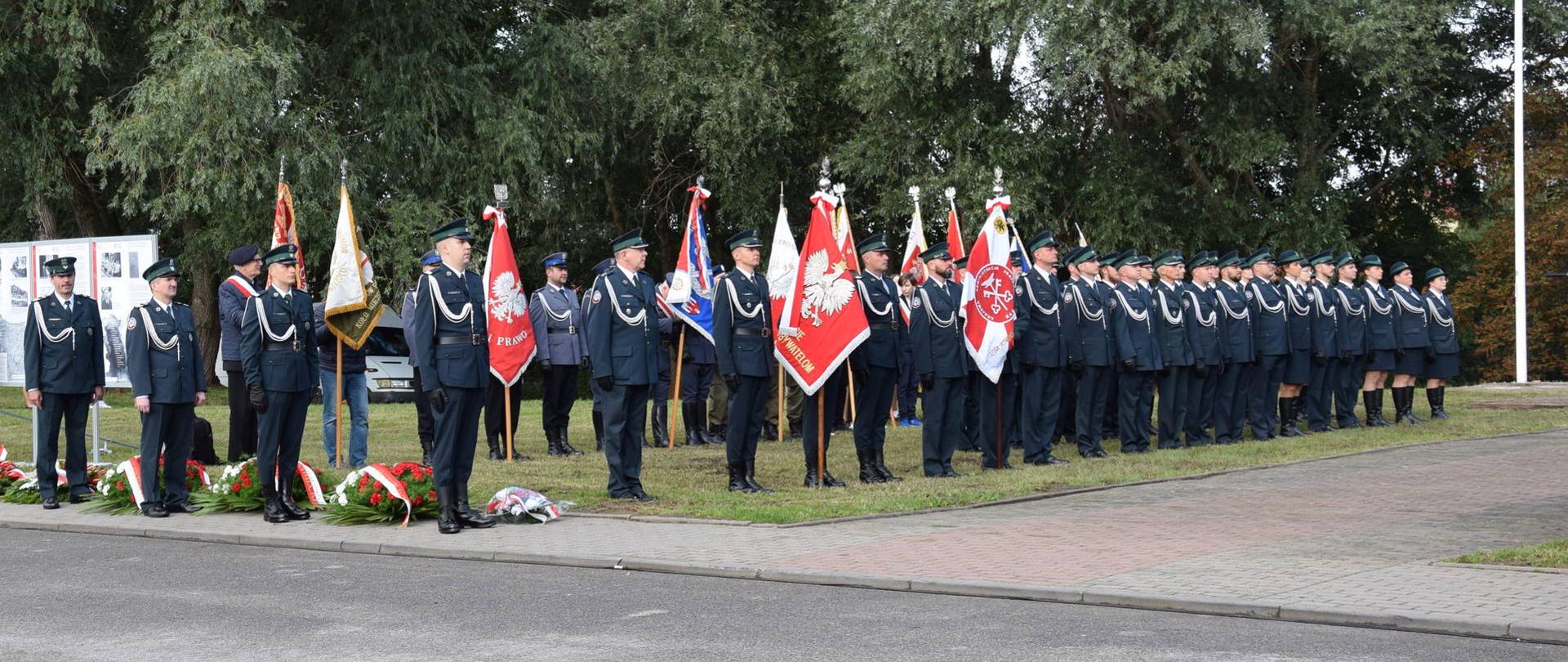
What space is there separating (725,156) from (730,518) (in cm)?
1945

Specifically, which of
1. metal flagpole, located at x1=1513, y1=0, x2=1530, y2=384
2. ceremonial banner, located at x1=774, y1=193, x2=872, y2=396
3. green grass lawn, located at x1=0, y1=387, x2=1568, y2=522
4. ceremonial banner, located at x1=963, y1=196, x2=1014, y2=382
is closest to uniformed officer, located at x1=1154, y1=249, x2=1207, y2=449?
green grass lawn, located at x1=0, y1=387, x2=1568, y2=522

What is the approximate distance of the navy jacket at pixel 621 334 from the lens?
38.8 ft

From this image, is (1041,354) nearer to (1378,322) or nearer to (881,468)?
(881,468)

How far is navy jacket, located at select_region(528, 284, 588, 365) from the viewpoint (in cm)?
1599

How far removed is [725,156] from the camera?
96.9 ft

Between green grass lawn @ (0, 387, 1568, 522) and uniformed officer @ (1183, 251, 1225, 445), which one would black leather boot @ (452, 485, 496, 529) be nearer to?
green grass lawn @ (0, 387, 1568, 522)

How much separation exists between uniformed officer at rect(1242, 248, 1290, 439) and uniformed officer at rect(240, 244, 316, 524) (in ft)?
31.1

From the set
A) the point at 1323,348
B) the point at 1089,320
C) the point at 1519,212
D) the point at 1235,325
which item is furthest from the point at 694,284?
the point at 1519,212

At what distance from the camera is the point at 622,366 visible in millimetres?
11820

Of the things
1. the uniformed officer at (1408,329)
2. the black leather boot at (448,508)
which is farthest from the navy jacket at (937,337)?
the uniformed officer at (1408,329)

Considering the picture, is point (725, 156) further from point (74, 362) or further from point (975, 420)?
point (74, 362)

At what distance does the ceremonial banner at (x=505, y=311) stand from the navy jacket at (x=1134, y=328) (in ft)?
17.4

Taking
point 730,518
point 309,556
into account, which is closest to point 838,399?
point 730,518

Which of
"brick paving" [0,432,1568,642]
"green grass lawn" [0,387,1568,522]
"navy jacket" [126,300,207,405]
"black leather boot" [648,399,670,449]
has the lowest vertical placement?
"brick paving" [0,432,1568,642]
